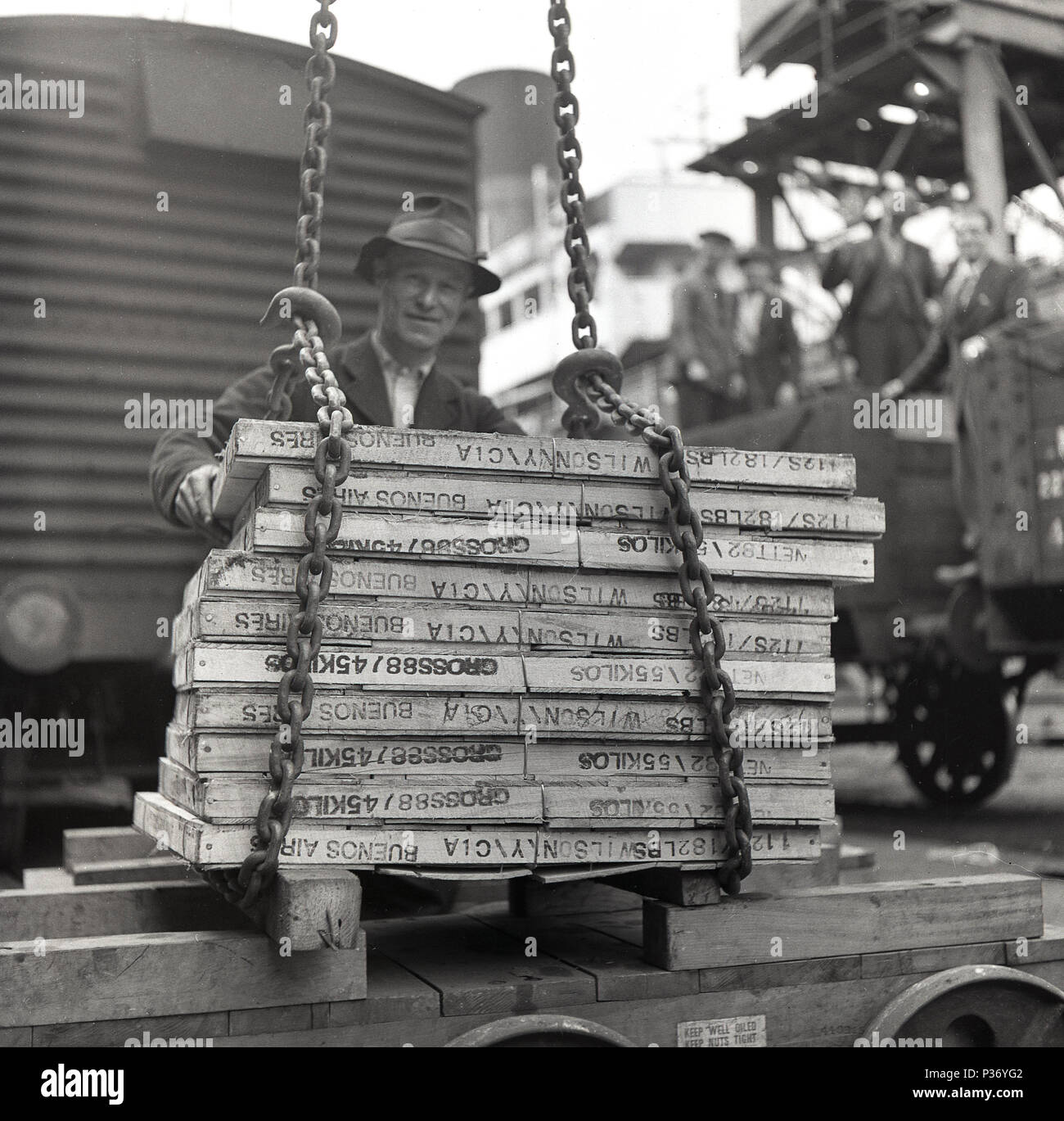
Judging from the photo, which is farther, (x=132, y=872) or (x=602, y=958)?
(x=132, y=872)

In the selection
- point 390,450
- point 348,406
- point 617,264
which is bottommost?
point 390,450

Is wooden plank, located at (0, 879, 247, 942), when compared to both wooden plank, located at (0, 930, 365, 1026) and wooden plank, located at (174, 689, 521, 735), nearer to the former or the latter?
wooden plank, located at (0, 930, 365, 1026)

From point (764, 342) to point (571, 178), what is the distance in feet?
21.3

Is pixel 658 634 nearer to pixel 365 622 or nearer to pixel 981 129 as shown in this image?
pixel 365 622

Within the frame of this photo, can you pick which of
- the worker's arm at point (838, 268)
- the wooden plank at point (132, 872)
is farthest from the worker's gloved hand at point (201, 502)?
the worker's arm at point (838, 268)

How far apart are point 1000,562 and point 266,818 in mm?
4918

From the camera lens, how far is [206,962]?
95.0 inches

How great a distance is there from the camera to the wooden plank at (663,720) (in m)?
2.61

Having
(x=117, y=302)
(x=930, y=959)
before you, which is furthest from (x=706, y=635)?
(x=117, y=302)

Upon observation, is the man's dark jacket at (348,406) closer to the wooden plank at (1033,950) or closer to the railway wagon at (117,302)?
the railway wagon at (117,302)

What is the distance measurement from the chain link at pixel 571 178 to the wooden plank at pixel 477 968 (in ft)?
4.91

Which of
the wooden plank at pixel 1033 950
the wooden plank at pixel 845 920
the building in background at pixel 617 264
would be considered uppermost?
the building in background at pixel 617 264

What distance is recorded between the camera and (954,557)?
7.25m

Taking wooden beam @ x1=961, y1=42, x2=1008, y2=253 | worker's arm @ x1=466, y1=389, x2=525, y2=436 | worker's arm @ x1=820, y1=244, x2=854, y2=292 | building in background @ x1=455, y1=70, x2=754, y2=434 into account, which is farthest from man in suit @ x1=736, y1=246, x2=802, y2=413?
building in background @ x1=455, y1=70, x2=754, y2=434
